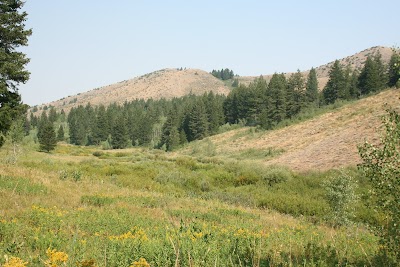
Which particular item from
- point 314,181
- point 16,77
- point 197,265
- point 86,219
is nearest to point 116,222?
point 86,219

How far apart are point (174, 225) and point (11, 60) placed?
69.4 ft

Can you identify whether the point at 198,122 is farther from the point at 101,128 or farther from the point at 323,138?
the point at 323,138

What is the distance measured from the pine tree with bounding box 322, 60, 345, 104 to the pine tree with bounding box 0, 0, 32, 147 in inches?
2580

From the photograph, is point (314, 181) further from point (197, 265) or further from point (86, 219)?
point (197, 265)

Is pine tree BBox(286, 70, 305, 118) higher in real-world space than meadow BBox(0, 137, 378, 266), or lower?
higher

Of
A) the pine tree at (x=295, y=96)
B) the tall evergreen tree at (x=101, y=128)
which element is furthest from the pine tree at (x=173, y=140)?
the tall evergreen tree at (x=101, y=128)

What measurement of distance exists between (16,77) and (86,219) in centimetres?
1607

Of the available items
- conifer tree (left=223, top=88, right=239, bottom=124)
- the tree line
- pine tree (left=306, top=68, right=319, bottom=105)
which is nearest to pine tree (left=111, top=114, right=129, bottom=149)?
the tree line

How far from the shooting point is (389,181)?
5246mm

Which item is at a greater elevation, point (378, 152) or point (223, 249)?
point (378, 152)

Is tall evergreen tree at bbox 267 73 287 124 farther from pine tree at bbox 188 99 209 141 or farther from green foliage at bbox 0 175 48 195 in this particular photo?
green foliage at bbox 0 175 48 195

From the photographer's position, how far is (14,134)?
31.5 m

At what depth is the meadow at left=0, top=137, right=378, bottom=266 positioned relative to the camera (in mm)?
4789

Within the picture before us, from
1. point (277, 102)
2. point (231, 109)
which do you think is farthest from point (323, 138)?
point (231, 109)
